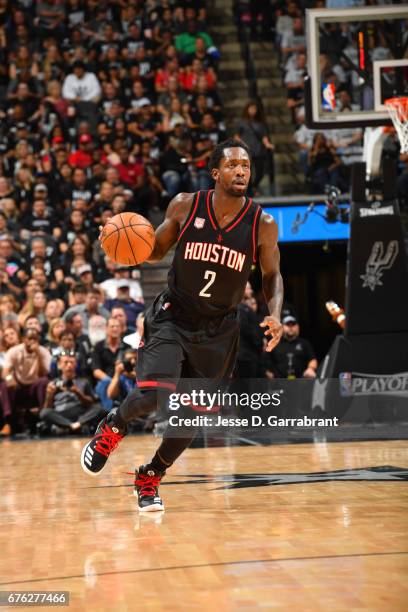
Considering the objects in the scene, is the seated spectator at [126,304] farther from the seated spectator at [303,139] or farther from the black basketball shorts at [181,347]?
the black basketball shorts at [181,347]

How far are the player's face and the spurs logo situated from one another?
6.06 metres

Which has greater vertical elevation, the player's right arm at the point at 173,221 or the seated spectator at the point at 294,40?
the seated spectator at the point at 294,40

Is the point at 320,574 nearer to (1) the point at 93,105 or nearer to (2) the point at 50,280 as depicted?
(2) the point at 50,280

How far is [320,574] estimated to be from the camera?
12.0ft

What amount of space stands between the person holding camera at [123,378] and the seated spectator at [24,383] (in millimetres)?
849

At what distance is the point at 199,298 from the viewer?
5.48m

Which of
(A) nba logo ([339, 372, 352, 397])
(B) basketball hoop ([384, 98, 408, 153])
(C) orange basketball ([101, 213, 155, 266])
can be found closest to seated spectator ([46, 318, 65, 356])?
(A) nba logo ([339, 372, 352, 397])

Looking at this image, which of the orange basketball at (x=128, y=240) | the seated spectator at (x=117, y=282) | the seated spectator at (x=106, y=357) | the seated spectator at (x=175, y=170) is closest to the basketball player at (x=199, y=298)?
the orange basketball at (x=128, y=240)

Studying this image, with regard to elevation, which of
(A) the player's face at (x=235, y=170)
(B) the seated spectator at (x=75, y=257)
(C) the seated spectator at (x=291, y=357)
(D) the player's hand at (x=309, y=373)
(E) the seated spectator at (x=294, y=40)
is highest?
(E) the seated spectator at (x=294, y=40)

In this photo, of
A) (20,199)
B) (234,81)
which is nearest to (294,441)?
(20,199)

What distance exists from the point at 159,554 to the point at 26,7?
1562 cm

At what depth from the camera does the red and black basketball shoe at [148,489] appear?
5.39 meters

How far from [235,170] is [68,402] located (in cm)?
695

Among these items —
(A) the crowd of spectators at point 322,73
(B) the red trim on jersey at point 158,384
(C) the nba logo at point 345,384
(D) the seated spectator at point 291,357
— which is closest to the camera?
(B) the red trim on jersey at point 158,384
